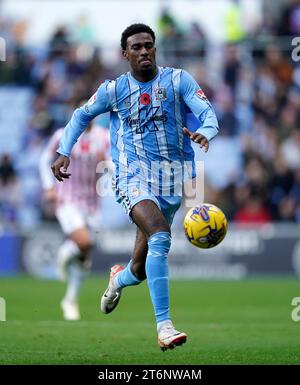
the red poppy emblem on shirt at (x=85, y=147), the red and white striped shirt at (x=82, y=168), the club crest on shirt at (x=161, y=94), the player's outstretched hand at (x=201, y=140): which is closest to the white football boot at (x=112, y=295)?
the club crest on shirt at (x=161, y=94)

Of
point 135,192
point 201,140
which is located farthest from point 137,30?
point 135,192

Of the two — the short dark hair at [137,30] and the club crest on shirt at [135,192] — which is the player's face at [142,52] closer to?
the short dark hair at [137,30]

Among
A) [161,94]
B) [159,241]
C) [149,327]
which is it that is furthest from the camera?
[149,327]

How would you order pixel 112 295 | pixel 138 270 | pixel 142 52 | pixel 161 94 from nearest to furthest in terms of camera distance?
pixel 142 52, pixel 161 94, pixel 138 270, pixel 112 295

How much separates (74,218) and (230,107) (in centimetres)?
763

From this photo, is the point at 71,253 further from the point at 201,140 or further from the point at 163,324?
the point at 201,140

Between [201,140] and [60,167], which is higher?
[201,140]

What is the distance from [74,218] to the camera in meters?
14.0

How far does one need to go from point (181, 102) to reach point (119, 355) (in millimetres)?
2293

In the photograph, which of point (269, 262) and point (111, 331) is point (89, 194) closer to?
point (111, 331)

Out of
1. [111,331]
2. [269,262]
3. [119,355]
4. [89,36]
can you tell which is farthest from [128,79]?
[89,36]

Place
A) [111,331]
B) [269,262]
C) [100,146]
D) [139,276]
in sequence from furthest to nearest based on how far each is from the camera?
[269,262], [100,146], [111,331], [139,276]

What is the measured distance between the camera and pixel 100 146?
558 inches

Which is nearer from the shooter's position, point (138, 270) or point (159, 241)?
point (159, 241)
